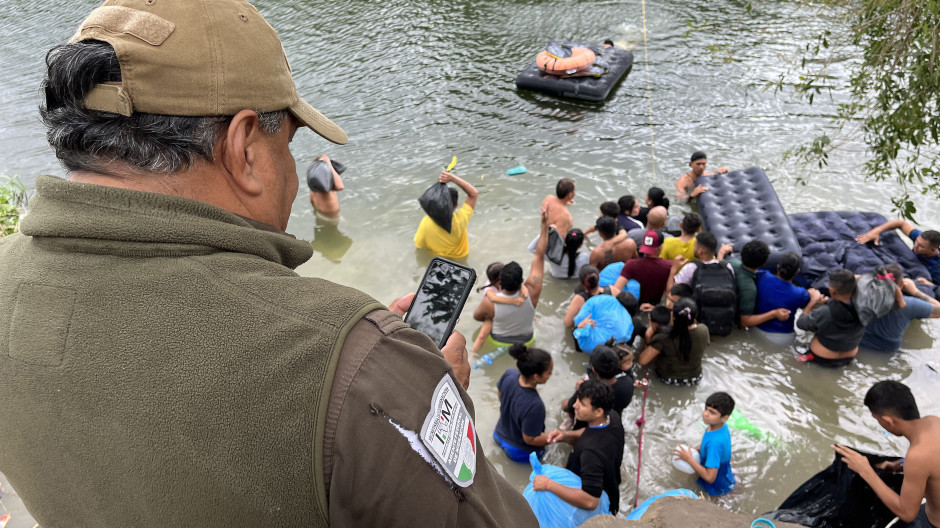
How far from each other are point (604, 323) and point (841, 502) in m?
2.31

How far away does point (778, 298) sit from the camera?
595 cm

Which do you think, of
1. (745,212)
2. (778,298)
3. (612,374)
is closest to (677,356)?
(612,374)

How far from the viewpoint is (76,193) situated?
1062 mm

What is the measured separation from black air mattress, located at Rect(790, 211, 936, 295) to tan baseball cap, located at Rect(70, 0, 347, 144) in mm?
6474

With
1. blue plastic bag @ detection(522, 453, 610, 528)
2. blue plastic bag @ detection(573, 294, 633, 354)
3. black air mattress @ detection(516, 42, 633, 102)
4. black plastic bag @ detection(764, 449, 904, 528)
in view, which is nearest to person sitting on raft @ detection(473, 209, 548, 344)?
blue plastic bag @ detection(573, 294, 633, 354)

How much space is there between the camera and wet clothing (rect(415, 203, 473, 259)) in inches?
289

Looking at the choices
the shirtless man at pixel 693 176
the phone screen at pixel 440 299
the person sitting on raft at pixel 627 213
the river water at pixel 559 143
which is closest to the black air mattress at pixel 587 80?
the river water at pixel 559 143

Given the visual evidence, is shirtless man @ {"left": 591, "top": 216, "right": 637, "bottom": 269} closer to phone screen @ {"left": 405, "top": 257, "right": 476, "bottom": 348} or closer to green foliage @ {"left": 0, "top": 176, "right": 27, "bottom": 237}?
phone screen @ {"left": 405, "top": 257, "right": 476, "bottom": 348}

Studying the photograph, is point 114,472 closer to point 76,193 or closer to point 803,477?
point 76,193

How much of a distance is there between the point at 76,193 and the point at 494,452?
15.1ft

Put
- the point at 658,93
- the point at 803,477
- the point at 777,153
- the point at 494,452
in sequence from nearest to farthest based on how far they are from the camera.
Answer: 1. the point at 803,477
2. the point at 494,452
3. the point at 777,153
4. the point at 658,93

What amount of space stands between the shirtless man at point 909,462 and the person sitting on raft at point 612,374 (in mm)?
1476

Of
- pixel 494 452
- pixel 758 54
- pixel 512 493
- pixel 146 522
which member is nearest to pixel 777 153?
pixel 758 54

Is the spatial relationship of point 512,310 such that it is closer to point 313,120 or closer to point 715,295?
point 715,295
